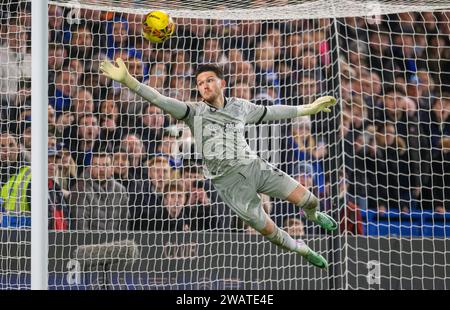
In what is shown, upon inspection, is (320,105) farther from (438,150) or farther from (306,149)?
(438,150)

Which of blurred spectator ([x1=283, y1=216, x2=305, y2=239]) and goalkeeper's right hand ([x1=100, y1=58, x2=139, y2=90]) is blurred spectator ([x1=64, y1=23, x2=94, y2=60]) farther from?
blurred spectator ([x1=283, y1=216, x2=305, y2=239])

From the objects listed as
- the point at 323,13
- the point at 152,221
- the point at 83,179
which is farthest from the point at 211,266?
the point at 323,13

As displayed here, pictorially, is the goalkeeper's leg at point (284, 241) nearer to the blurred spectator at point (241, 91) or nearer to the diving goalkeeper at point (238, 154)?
the diving goalkeeper at point (238, 154)

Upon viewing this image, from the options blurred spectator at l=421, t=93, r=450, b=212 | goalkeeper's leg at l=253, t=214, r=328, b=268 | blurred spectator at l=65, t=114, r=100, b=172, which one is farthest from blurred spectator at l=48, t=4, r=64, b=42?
blurred spectator at l=421, t=93, r=450, b=212

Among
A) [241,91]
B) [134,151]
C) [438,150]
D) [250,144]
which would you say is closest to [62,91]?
[134,151]

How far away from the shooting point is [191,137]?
26.9 ft

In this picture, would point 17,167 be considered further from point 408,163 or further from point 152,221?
point 408,163

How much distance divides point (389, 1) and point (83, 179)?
2.91 metres

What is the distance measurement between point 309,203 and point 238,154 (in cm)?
62

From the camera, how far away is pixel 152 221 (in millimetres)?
8328

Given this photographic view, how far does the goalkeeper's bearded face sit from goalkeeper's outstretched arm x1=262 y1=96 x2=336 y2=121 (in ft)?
1.29

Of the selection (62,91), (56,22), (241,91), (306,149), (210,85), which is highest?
(56,22)

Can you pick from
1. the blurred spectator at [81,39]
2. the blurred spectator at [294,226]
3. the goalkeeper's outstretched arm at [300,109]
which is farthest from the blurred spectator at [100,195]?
the goalkeeper's outstretched arm at [300,109]

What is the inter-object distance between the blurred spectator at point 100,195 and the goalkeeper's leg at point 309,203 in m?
1.74
